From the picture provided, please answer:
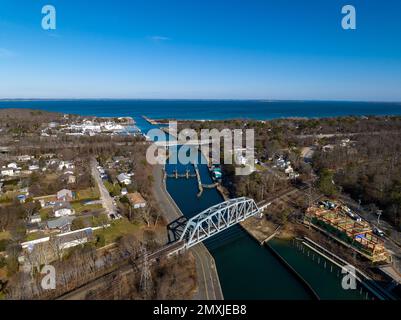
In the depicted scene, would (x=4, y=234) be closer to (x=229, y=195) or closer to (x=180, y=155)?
(x=229, y=195)

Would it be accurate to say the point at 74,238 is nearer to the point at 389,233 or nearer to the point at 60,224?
the point at 60,224

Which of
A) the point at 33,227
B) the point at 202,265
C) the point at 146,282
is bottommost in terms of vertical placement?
the point at 202,265

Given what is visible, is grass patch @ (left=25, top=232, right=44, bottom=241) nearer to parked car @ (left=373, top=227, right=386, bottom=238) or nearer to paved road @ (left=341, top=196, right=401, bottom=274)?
paved road @ (left=341, top=196, right=401, bottom=274)

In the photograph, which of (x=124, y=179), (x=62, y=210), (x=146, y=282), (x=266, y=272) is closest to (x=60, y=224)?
(x=62, y=210)

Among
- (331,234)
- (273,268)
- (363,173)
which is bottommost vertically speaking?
(273,268)

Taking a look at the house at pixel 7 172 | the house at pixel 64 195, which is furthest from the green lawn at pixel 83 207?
the house at pixel 7 172
